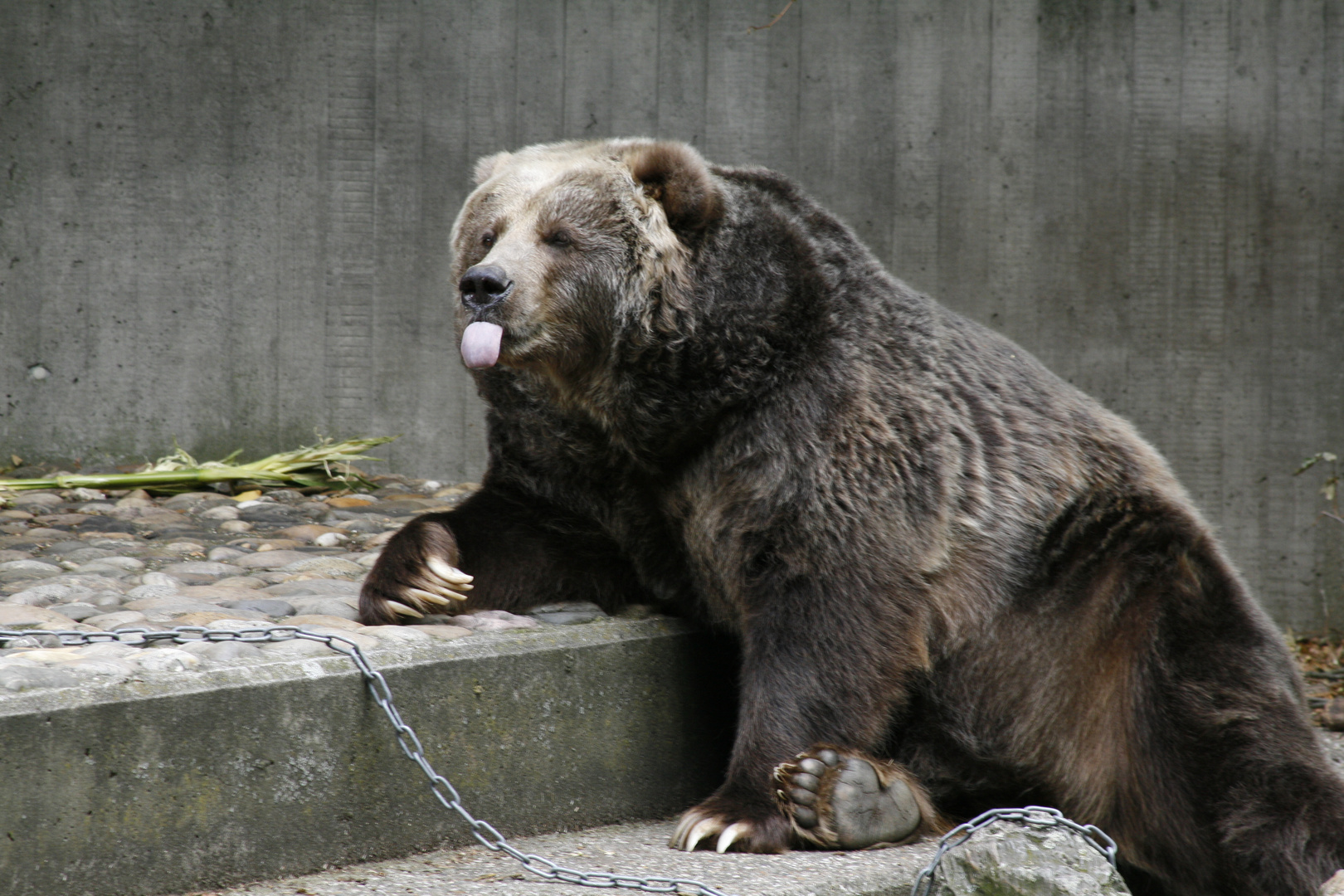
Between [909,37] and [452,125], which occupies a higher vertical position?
[909,37]

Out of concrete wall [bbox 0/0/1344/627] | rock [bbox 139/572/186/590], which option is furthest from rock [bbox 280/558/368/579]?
concrete wall [bbox 0/0/1344/627]

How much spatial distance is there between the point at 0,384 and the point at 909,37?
15.7ft

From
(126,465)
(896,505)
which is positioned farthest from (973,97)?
(126,465)

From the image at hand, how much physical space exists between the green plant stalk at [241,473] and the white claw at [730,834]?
346cm

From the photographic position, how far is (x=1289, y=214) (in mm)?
6504

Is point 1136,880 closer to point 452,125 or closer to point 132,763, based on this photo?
point 132,763

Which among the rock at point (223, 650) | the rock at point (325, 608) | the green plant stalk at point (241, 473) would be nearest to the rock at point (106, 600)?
the rock at point (325, 608)

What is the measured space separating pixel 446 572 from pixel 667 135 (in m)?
3.84

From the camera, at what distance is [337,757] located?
8.86 ft

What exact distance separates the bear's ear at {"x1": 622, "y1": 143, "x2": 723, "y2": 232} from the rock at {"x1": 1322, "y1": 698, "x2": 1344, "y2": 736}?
3.62m

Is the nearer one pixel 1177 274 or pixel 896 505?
pixel 896 505

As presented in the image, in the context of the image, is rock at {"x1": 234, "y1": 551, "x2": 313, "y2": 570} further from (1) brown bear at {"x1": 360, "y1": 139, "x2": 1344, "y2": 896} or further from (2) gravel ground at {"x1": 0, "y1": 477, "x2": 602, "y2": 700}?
(1) brown bear at {"x1": 360, "y1": 139, "x2": 1344, "y2": 896}

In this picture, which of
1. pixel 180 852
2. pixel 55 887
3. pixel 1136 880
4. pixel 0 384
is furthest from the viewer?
pixel 0 384

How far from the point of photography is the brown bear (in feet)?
9.82
